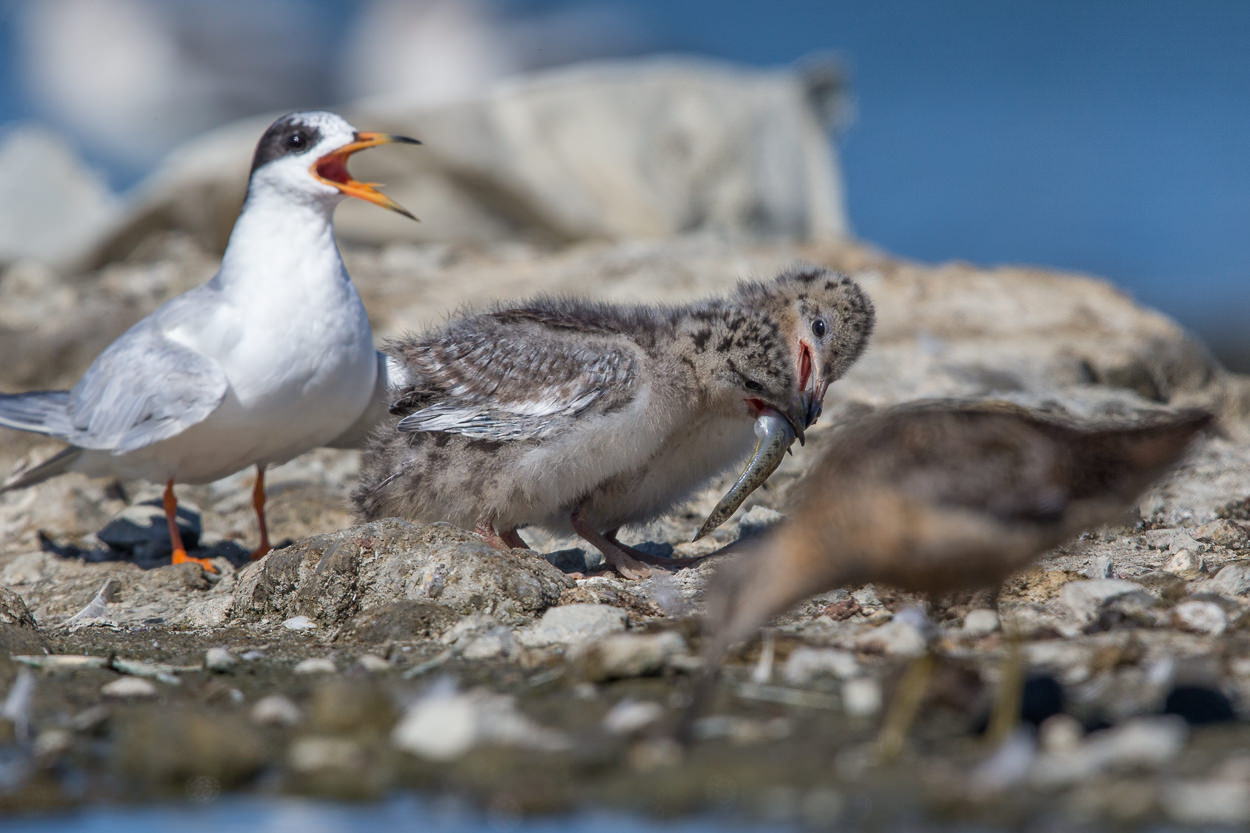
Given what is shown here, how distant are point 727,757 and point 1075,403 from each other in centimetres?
456

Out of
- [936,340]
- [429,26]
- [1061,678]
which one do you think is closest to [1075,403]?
[936,340]

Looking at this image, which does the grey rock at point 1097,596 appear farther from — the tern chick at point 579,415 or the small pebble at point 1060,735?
the tern chick at point 579,415

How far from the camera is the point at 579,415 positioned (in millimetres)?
5207

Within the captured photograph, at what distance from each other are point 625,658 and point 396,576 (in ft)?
4.45

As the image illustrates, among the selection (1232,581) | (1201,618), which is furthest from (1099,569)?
Answer: (1201,618)

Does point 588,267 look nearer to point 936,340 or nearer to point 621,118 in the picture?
point 936,340

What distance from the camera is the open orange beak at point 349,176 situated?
611cm

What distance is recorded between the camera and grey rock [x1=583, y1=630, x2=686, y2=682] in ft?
11.7

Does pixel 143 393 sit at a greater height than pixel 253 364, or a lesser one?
lesser

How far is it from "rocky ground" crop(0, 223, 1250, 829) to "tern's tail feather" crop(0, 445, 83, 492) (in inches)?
12.1

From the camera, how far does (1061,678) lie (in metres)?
3.47

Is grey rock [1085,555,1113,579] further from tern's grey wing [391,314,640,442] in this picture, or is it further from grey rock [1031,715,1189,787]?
grey rock [1031,715,1189,787]

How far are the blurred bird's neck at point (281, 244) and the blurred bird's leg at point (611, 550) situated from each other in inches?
63.5

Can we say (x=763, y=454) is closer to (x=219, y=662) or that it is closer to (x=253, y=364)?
(x=253, y=364)
